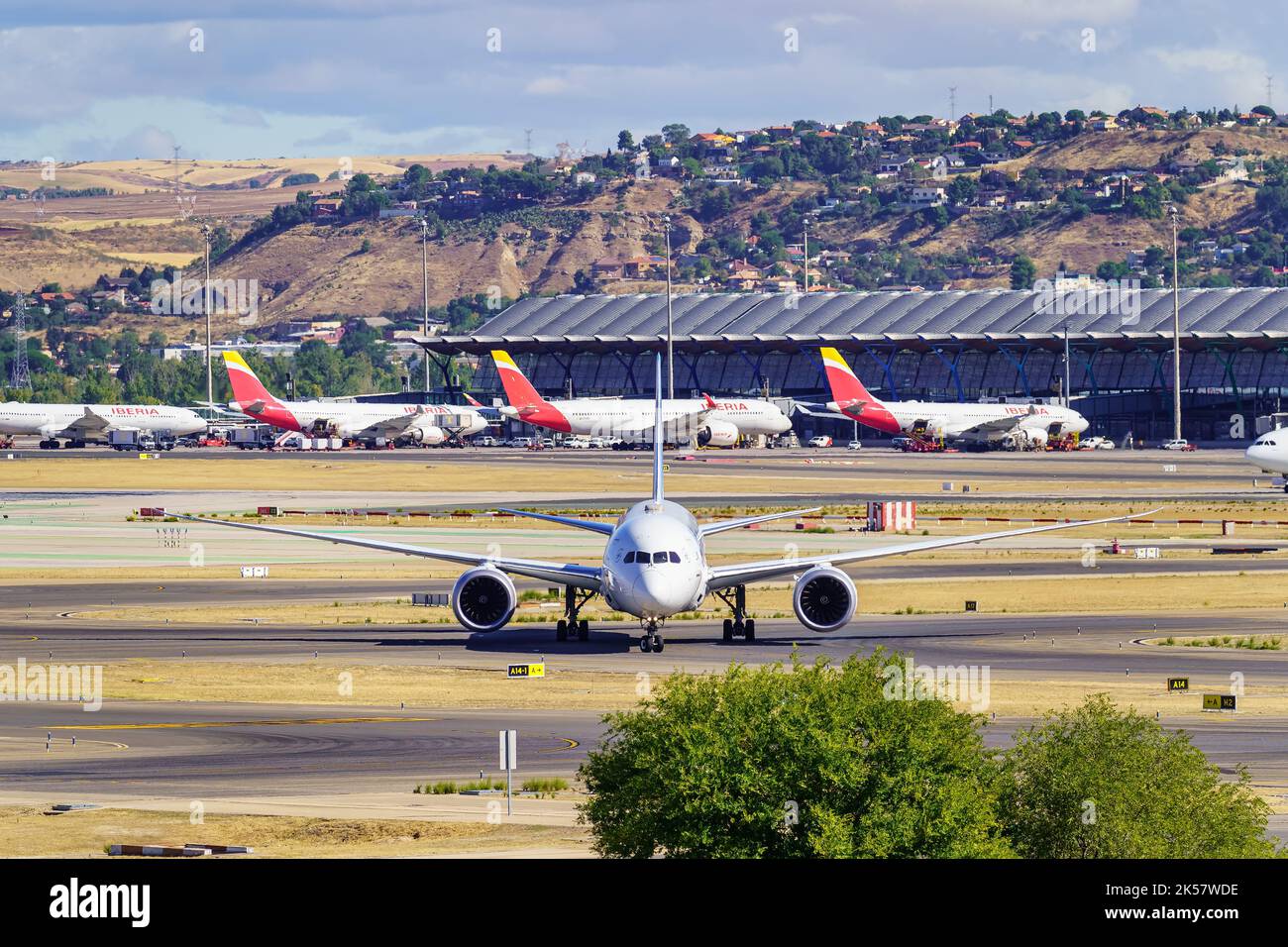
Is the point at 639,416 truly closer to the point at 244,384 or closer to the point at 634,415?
the point at 634,415

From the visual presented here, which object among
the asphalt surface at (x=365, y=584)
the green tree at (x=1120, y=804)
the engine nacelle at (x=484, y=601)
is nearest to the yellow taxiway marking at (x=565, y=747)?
the engine nacelle at (x=484, y=601)

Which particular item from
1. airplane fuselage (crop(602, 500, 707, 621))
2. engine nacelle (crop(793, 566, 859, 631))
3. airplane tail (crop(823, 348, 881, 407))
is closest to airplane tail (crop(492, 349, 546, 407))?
airplane tail (crop(823, 348, 881, 407))

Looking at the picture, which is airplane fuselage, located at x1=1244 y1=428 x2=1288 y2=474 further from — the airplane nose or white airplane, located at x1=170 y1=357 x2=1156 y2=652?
the airplane nose

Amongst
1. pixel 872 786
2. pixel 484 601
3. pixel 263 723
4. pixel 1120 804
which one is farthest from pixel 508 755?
pixel 484 601

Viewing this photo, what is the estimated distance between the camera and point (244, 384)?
630 ft

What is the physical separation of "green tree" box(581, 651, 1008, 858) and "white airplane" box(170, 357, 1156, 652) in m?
22.8

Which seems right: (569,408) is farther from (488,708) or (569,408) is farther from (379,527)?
(488,708)

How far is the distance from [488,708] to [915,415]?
14599cm

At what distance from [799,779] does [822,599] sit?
2954cm

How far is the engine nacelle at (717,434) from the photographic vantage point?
623ft

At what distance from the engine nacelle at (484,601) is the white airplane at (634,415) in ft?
434

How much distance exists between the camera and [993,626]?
195ft

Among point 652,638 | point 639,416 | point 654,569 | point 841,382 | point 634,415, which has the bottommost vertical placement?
point 652,638

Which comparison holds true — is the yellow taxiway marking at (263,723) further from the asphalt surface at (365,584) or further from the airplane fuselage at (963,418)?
the airplane fuselage at (963,418)
